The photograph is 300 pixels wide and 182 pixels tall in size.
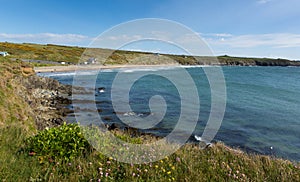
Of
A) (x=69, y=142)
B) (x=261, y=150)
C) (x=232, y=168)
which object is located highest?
(x=69, y=142)

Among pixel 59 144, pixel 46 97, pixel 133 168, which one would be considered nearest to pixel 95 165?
pixel 133 168

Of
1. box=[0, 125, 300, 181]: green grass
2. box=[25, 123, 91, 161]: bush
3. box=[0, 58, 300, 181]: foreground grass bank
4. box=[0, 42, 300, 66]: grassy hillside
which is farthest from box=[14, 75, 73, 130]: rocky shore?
box=[0, 125, 300, 181]: green grass

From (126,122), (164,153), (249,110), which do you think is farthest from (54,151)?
(249,110)

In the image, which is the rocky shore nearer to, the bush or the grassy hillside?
the grassy hillside

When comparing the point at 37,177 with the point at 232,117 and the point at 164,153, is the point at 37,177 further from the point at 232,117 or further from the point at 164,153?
the point at 232,117

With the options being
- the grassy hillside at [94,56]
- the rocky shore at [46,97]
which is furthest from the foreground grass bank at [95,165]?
the rocky shore at [46,97]

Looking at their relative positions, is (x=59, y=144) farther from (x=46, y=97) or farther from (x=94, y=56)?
(x=94, y=56)

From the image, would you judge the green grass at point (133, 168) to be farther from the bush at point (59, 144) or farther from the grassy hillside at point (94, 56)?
the grassy hillside at point (94, 56)

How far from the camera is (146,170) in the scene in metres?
4.45

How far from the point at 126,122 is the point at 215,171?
14.8m

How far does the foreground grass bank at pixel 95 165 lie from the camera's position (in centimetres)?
427

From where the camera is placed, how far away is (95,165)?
15.4 ft

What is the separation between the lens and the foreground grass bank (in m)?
4.27

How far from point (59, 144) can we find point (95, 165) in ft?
3.17
